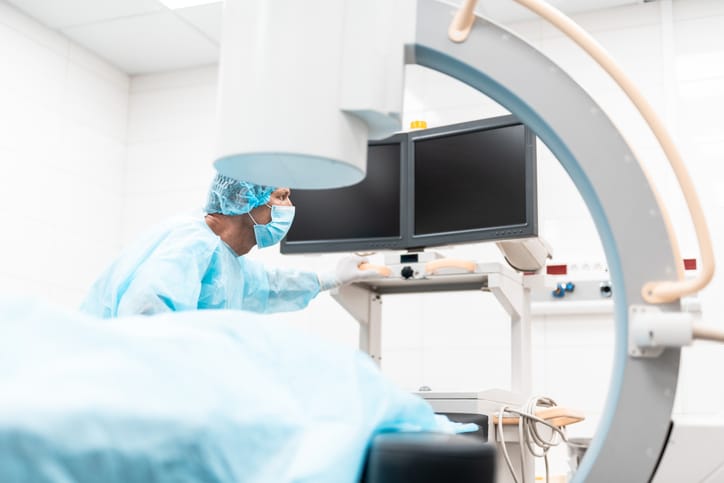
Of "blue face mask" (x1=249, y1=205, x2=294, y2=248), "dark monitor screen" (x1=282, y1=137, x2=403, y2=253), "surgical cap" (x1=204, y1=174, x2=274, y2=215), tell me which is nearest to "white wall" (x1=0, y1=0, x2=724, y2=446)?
"dark monitor screen" (x1=282, y1=137, x2=403, y2=253)

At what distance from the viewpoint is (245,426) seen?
24.3 inches

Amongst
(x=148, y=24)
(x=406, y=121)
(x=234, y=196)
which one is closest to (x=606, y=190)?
(x=234, y=196)

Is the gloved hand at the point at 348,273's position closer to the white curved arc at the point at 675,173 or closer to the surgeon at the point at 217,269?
the surgeon at the point at 217,269

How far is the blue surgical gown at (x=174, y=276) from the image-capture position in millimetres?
1954

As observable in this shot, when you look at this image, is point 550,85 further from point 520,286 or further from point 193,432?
point 520,286

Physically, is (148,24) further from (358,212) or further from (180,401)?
(180,401)

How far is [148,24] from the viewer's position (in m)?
3.75

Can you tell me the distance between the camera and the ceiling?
11.6ft

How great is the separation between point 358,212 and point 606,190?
1.67 meters

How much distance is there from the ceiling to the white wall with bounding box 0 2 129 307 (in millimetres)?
96

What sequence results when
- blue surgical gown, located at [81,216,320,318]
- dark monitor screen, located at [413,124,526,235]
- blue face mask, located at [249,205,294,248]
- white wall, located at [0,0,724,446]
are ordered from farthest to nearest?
white wall, located at [0,0,724,446] < blue face mask, located at [249,205,294,248] < dark monitor screen, located at [413,124,526,235] < blue surgical gown, located at [81,216,320,318]

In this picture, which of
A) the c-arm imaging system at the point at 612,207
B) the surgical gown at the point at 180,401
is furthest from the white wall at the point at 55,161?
the surgical gown at the point at 180,401

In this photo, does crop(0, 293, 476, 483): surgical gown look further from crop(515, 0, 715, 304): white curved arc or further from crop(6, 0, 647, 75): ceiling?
crop(6, 0, 647, 75): ceiling

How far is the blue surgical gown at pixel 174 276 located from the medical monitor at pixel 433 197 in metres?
0.32
